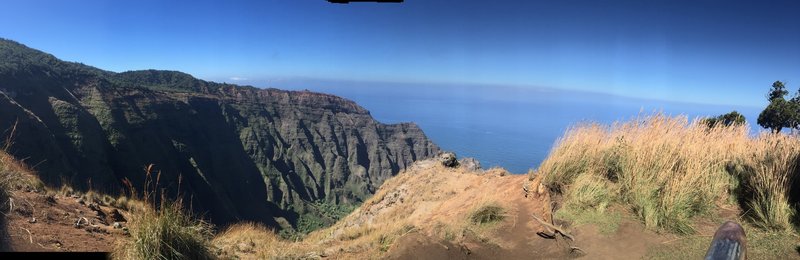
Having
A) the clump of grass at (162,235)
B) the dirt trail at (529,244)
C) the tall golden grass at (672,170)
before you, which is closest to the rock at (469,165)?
the tall golden grass at (672,170)

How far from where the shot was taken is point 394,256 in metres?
5.73

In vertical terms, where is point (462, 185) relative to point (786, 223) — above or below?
below

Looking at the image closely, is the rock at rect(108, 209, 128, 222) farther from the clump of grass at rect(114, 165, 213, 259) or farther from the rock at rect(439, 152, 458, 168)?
the rock at rect(439, 152, 458, 168)

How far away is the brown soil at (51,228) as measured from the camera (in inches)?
176

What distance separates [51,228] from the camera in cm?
528

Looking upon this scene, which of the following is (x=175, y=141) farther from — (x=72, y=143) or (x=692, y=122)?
(x=692, y=122)

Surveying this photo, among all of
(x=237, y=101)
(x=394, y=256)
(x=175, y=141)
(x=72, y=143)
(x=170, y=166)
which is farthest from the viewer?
(x=237, y=101)

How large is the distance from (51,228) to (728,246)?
6.75 meters

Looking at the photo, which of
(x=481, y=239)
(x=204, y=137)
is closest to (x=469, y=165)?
(x=481, y=239)

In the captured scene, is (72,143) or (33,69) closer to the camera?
(72,143)

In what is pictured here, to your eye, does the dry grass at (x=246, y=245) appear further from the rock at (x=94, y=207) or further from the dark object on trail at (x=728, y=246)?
the dark object on trail at (x=728, y=246)

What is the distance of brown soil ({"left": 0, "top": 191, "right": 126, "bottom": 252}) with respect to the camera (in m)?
4.47

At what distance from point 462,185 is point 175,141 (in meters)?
113

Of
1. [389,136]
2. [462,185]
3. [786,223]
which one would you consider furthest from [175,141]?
[786,223]
